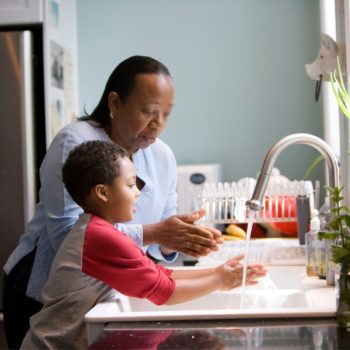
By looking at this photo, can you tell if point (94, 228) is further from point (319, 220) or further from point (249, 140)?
point (249, 140)

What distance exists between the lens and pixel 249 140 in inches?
143

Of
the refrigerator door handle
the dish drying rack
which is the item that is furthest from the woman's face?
the refrigerator door handle

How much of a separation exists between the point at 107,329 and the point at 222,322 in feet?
0.63

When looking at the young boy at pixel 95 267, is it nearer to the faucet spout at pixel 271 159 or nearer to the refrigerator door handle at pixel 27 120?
the faucet spout at pixel 271 159

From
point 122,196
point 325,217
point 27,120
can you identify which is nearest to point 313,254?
point 325,217

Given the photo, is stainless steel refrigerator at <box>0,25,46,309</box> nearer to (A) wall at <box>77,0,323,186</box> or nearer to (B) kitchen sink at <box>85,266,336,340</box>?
(A) wall at <box>77,0,323,186</box>

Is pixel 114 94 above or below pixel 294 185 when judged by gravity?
above

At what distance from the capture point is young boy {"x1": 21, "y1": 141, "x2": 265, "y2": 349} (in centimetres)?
120

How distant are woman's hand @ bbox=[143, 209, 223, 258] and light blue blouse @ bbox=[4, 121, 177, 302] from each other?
35mm

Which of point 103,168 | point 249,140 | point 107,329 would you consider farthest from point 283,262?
point 249,140

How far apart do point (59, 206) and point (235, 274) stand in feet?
1.42

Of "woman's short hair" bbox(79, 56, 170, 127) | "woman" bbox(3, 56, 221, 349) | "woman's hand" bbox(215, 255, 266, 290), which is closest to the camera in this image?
"woman's hand" bbox(215, 255, 266, 290)

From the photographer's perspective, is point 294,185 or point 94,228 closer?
Answer: point 94,228

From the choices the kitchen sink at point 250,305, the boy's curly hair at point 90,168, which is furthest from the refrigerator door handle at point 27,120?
the boy's curly hair at point 90,168
